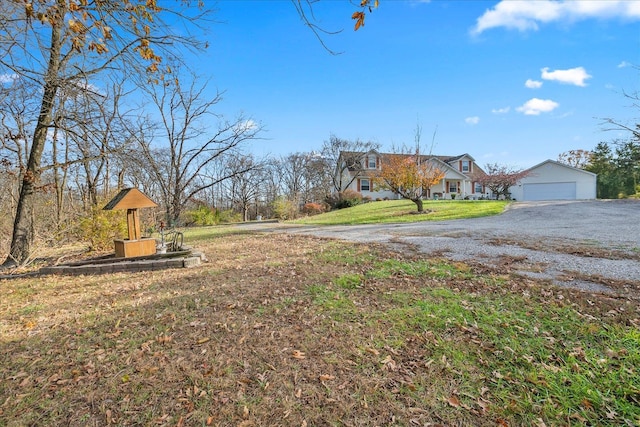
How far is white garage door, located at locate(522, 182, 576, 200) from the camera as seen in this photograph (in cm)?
2572

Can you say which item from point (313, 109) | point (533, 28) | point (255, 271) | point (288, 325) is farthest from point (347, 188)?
point (288, 325)

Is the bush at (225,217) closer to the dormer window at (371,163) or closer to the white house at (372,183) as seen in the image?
the white house at (372,183)

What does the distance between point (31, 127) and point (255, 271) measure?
308 inches

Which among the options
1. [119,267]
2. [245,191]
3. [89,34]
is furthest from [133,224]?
[245,191]

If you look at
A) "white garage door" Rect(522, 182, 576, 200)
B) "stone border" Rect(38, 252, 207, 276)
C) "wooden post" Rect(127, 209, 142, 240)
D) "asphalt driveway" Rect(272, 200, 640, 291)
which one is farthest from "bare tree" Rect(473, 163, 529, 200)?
"wooden post" Rect(127, 209, 142, 240)

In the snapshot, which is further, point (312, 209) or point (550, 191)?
point (312, 209)

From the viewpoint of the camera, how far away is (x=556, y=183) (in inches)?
1033

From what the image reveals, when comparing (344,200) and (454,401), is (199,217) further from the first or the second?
(454,401)

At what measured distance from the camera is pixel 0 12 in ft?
11.8

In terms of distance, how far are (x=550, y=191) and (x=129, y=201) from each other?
31.8m

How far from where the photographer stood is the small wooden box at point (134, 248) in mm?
6488

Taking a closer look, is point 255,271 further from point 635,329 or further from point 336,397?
point 635,329

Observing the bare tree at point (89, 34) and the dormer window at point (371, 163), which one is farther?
the dormer window at point (371, 163)

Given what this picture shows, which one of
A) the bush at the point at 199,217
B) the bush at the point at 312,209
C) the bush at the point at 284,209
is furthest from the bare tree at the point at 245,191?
the bush at the point at 199,217
